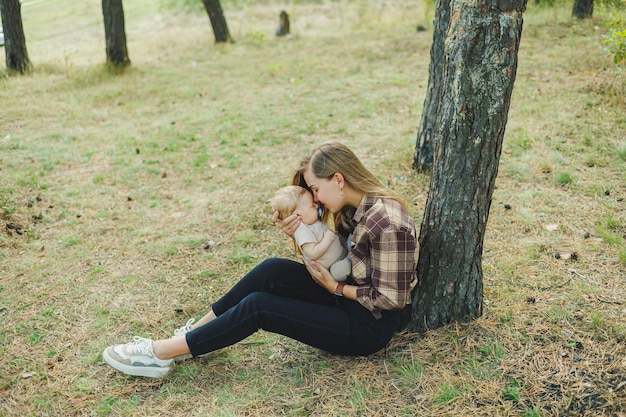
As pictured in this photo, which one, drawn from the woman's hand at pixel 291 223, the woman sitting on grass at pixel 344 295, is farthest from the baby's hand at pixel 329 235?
the woman's hand at pixel 291 223

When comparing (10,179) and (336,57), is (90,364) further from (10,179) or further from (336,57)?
(336,57)

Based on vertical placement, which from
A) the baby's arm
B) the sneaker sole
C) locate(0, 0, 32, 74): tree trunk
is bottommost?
the sneaker sole

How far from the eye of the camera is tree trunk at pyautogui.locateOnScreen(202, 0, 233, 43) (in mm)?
13383

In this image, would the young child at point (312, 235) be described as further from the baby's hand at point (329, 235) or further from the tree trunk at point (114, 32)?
the tree trunk at point (114, 32)

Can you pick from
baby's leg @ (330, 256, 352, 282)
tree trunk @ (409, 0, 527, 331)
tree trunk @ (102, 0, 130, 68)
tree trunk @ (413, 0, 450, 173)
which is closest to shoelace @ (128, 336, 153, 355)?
baby's leg @ (330, 256, 352, 282)

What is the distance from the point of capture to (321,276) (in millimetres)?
3180

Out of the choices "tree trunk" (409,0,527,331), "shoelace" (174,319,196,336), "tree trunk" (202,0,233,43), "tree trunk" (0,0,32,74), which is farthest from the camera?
"tree trunk" (202,0,233,43)

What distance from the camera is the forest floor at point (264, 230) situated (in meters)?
3.03

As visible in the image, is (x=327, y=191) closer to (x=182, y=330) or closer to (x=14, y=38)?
(x=182, y=330)

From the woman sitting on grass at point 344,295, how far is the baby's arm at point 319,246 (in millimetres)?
91

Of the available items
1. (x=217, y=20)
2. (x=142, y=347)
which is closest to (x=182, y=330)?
(x=142, y=347)

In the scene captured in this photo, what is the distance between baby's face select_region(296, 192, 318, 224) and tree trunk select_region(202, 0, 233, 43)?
1132 cm

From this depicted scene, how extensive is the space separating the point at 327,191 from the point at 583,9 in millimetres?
11667

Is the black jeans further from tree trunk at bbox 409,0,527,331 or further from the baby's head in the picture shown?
the baby's head
